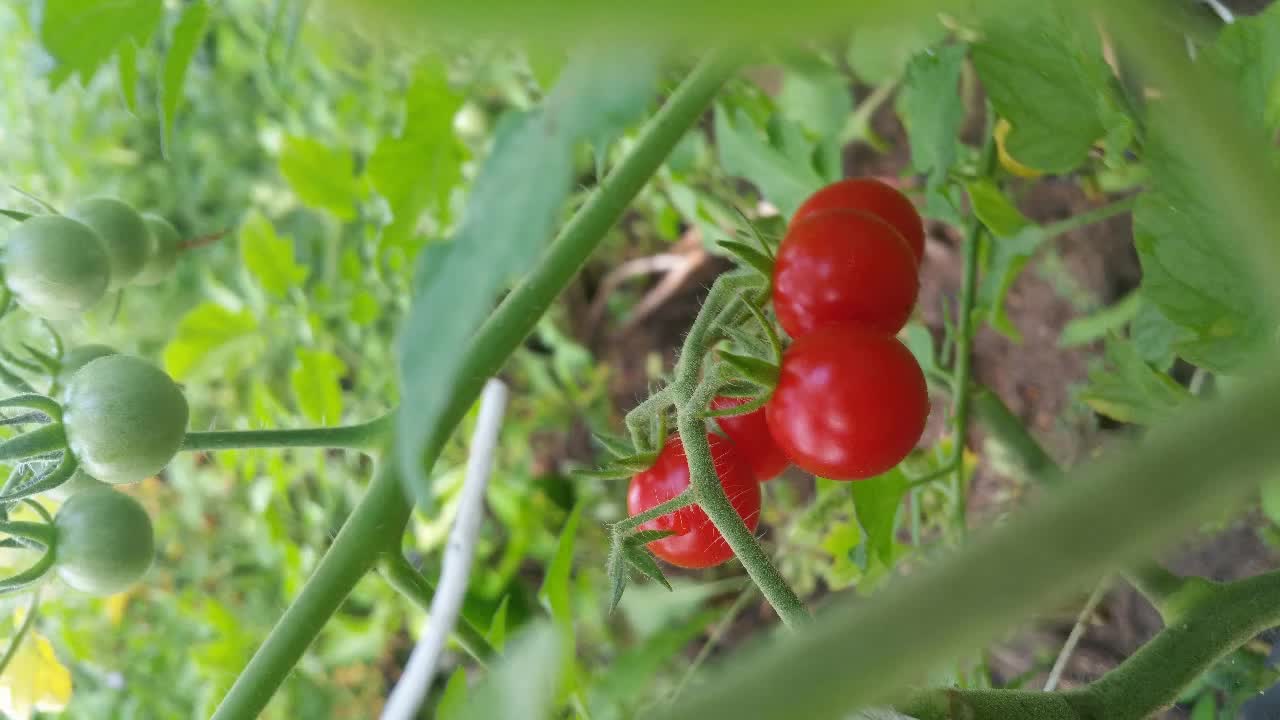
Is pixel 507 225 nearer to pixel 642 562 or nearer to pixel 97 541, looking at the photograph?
pixel 642 562

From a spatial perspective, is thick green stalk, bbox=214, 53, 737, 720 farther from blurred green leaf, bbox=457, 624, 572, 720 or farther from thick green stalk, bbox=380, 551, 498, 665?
blurred green leaf, bbox=457, 624, 572, 720

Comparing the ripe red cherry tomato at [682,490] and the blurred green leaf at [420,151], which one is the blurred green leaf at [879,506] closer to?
the ripe red cherry tomato at [682,490]

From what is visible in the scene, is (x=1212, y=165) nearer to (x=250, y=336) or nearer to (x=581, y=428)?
(x=250, y=336)

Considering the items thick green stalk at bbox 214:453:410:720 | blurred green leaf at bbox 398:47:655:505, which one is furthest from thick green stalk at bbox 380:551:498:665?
blurred green leaf at bbox 398:47:655:505

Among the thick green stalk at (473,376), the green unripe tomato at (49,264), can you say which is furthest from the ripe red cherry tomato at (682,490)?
the green unripe tomato at (49,264)

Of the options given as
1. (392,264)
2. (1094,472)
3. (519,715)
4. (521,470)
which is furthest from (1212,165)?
(521,470)

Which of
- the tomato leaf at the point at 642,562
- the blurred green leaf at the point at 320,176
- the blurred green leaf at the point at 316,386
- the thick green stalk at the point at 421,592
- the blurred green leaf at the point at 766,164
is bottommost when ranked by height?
the blurred green leaf at the point at 316,386

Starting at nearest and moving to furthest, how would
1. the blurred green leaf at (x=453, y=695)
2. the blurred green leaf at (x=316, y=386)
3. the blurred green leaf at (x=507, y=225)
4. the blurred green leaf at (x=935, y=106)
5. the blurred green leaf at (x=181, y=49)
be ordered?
the blurred green leaf at (x=507, y=225), the blurred green leaf at (x=453, y=695), the blurred green leaf at (x=181, y=49), the blurred green leaf at (x=935, y=106), the blurred green leaf at (x=316, y=386)
